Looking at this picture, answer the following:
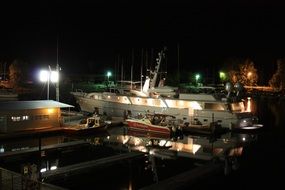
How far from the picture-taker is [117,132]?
3997 cm

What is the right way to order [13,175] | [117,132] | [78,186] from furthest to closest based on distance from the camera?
1. [117,132]
2. [78,186]
3. [13,175]

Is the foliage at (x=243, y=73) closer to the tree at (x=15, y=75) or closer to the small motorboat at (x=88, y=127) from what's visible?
the tree at (x=15, y=75)

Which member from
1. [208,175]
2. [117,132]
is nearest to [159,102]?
[117,132]

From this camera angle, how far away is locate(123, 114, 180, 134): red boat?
37.9 metres

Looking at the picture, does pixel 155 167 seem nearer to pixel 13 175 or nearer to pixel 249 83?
pixel 13 175

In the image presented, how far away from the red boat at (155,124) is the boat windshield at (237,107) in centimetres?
654

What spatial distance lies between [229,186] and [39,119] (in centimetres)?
2068

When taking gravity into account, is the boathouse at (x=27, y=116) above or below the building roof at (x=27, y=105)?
below

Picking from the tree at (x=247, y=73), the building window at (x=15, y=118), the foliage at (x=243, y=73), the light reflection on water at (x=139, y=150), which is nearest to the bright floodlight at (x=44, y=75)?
the building window at (x=15, y=118)

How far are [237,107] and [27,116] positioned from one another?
75.4ft

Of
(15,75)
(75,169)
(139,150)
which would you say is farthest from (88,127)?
(15,75)

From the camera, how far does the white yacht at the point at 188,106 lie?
134 feet

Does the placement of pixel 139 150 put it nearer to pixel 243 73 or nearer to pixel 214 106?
pixel 214 106

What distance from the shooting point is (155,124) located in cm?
3912
